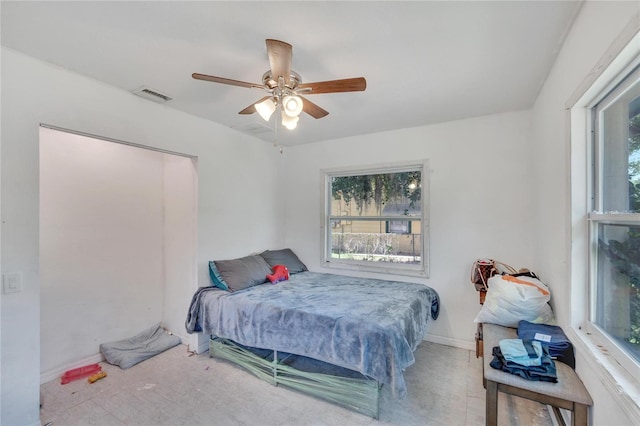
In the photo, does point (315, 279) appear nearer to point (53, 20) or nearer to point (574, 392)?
point (574, 392)

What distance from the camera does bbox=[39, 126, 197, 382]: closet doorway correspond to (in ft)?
8.57

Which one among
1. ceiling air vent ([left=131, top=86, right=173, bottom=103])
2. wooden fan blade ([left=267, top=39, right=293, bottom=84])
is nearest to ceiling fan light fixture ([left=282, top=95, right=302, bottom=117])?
wooden fan blade ([left=267, top=39, right=293, bottom=84])

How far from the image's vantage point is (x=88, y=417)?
2.01 m

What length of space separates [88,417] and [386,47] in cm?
330

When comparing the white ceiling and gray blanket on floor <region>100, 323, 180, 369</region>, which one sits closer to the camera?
the white ceiling

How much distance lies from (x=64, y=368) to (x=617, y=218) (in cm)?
423

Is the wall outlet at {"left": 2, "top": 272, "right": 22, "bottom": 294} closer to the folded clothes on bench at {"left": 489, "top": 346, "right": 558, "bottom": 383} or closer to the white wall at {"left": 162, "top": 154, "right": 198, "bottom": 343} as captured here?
the white wall at {"left": 162, "top": 154, "right": 198, "bottom": 343}

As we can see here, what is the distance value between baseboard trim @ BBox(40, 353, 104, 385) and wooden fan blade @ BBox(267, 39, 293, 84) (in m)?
3.20

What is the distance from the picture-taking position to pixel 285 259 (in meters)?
3.89

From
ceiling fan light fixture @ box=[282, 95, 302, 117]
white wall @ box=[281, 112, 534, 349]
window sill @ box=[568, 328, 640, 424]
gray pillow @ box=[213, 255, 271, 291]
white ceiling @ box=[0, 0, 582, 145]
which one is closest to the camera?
window sill @ box=[568, 328, 640, 424]

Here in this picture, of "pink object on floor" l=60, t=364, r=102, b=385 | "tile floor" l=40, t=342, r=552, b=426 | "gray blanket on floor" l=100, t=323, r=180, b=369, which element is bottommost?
"tile floor" l=40, t=342, r=552, b=426

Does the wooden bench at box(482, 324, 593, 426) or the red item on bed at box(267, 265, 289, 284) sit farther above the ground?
the red item on bed at box(267, 265, 289, 284)

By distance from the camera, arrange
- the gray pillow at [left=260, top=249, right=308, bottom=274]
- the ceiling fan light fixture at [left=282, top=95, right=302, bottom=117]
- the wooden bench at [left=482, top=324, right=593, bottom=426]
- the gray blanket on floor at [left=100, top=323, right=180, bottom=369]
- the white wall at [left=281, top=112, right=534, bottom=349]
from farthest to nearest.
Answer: the gray pillow at [left=260, top=249, right=308, bottom=274] → the white wall at [left=281, top=112, right=534, bottom=349] → the gray blanket on floor at [left=100, top=323, right=180, bottom=369] → the ceiling fan light fixture at [left=282, top=95, right=302, bottom=117] → the wooden bench at [left=482, top=324, right=593, bottom=426]

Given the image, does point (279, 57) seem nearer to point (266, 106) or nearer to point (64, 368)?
point (266, 106)
